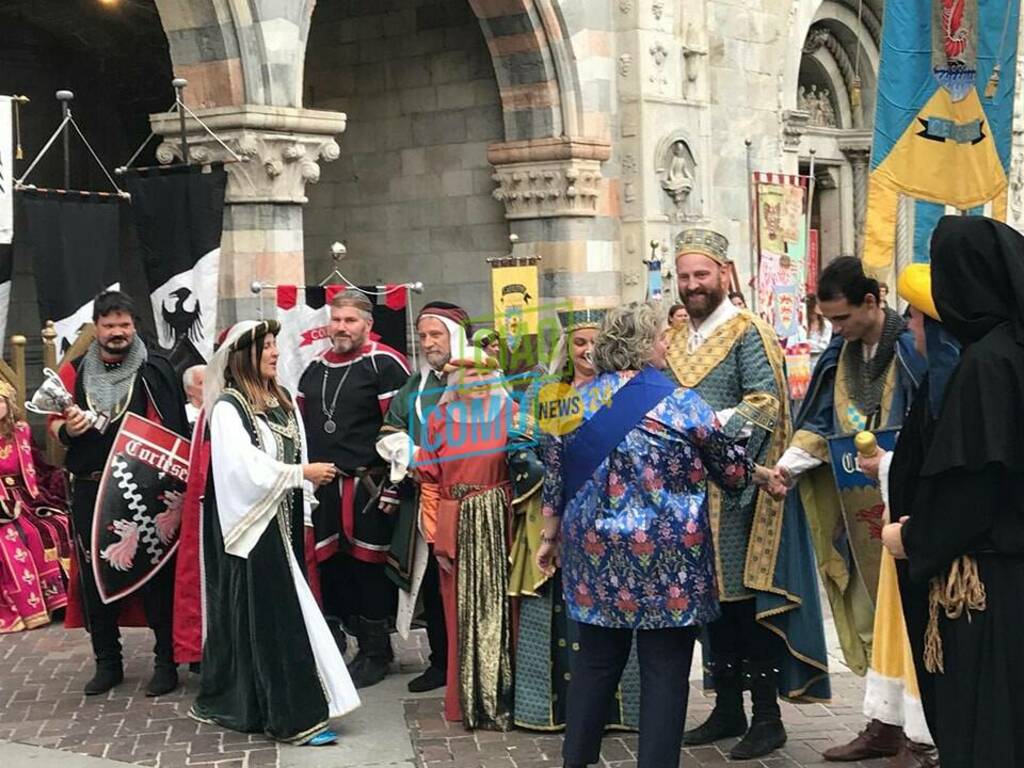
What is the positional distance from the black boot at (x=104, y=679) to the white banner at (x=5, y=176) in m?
2.39

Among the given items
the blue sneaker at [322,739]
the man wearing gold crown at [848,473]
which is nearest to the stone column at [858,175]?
the man wearing gold crown at [848,473]

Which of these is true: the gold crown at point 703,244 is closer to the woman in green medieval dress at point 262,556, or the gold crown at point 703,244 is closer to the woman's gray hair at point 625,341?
the woman's gray hair at point 625,341

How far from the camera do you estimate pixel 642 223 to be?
13.2 m

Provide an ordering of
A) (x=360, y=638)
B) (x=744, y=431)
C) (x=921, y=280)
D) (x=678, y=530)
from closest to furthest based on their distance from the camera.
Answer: (x=921, y=280), (x=678, y=530), (x=744, y=431), (x=360, y=638)

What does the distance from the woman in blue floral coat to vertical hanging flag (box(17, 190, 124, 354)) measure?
4375 mm

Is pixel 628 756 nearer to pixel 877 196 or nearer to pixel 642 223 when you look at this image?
pixel 877 196

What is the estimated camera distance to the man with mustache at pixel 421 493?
6.35 m

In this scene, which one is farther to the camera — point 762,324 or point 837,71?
point 837,71

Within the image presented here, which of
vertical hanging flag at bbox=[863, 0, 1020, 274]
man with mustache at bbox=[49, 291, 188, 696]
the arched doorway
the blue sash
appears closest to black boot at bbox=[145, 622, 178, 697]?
man with mustache at bbox=[49, 291, 188, 696]

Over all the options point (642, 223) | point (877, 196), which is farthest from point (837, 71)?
point (877, 196)

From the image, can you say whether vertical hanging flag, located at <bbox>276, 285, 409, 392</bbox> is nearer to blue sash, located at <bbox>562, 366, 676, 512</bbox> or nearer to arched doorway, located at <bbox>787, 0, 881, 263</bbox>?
blue sash, located at <bbox>562, 366, 676, 512</bbox>

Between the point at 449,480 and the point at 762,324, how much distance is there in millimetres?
1464

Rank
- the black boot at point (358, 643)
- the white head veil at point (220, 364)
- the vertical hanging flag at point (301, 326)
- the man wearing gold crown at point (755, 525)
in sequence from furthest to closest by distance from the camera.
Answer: the vertical hanging flag at point (301, 326), the black boot at point (358, 643), the white head veil at point (220, 364), the man wearing gold crown at point (755, 525)

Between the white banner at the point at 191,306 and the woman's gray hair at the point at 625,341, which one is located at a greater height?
→ the white banner at the point at 191,306
